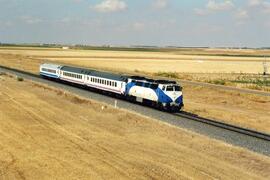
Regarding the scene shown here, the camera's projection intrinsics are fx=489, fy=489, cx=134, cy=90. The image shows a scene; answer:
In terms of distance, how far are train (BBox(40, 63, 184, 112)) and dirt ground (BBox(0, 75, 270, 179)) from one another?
15.7 feet

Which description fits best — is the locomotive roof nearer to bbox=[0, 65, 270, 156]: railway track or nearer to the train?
the train

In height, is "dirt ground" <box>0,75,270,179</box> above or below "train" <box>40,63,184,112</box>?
below

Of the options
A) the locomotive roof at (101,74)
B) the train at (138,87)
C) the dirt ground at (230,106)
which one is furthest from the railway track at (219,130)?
the locomotive roof at (101,74)

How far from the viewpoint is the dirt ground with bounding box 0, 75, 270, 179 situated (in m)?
19.6

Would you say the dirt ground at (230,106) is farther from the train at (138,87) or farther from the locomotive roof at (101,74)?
the locomotive roof at (101,74)

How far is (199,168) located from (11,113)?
1867 cm

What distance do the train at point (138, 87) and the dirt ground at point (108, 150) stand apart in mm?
4775

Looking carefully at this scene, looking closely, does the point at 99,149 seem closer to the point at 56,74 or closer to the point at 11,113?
the point at 11,113

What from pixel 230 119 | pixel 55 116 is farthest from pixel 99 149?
pixel 230 119

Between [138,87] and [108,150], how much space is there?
2128 cm

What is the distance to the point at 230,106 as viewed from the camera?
50188 mm

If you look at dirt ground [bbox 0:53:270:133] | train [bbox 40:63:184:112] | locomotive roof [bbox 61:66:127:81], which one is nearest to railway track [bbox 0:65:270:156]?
train [bbox 40:63:184:112]

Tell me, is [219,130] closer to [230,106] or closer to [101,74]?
[230,106]

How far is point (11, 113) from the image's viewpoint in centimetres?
3534
